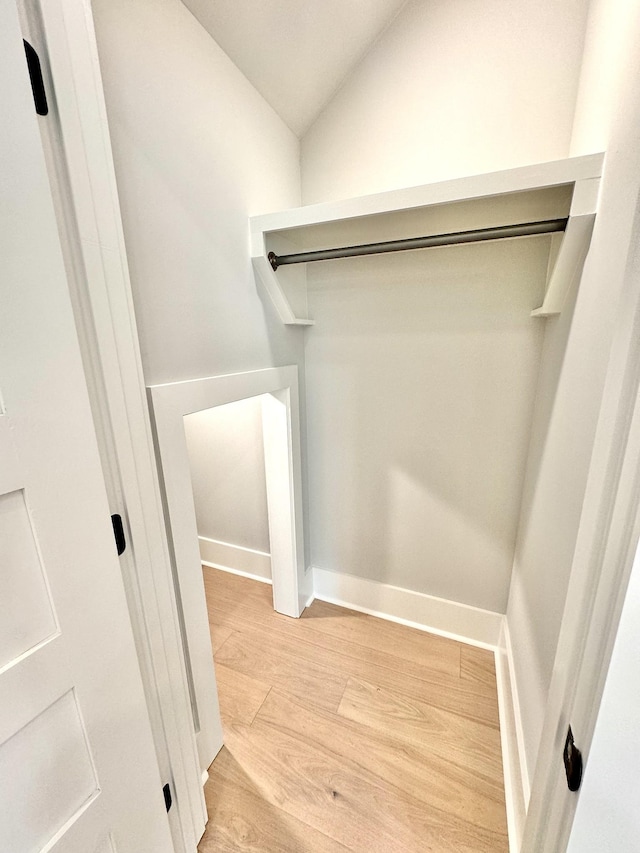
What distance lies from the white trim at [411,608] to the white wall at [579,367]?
42 cm

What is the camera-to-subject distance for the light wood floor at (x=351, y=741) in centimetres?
104

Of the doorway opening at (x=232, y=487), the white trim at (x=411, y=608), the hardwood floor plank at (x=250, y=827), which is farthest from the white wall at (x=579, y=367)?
the doorway opening at (x=232, y=487)

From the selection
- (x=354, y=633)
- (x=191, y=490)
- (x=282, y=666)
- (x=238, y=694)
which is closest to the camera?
(x=191, y=490)

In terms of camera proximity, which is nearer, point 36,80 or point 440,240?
point 36,80

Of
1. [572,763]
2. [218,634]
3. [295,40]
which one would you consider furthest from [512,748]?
[295,40]

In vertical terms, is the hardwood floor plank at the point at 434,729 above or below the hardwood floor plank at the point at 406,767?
below

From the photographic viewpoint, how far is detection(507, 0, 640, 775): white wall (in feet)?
2.26

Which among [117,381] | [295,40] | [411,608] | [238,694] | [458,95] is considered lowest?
[238,694]

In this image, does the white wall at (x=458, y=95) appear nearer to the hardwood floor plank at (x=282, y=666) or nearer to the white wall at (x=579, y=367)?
the white wall at (x=579, y=367)

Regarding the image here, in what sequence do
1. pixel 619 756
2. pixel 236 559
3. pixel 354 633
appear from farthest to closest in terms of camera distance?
pixel 236 559 → pixel 354 633 → pixel 619 756

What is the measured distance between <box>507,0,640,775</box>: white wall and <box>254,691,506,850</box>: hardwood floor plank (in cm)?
28

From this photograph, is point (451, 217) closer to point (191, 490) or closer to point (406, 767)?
point (191, 490)

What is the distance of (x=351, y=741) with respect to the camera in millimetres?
1283

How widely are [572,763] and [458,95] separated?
1.91 meters
